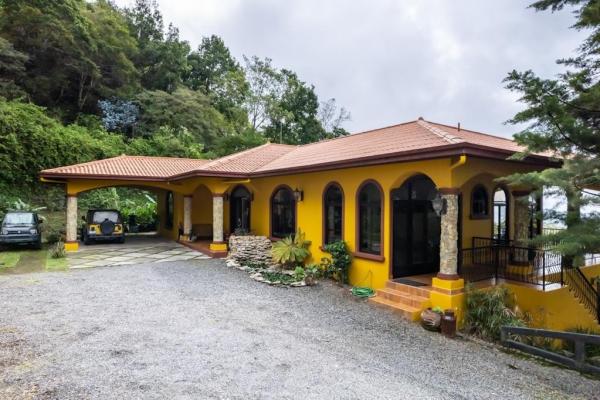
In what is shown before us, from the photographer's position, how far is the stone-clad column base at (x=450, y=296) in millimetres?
7098

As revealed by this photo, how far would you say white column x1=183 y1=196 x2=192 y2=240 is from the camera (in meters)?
16.1

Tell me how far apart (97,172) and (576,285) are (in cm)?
1597

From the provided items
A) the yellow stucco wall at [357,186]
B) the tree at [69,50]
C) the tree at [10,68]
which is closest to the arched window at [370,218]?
the yellow stucco wall at [357,186]

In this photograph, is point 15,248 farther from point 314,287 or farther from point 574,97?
point 574,97

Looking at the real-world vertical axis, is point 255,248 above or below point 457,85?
below

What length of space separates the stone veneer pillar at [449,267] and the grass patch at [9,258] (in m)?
11.8

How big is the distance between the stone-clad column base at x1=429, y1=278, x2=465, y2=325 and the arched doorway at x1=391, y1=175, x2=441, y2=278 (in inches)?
60.1

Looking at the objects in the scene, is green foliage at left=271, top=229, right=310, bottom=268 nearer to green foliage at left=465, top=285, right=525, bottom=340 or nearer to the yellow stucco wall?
the yellow stucco wall

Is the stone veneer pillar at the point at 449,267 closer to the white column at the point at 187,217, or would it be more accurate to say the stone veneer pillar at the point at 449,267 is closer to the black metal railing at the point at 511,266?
the black metal railing at the point at 511,266

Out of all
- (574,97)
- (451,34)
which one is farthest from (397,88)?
(574,97)

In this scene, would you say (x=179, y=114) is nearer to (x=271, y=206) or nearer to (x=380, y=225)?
(x=271, y=206)

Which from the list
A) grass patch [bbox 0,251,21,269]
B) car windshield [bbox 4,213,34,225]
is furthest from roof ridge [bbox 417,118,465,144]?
car windshield [bbox 4,213,34,225]

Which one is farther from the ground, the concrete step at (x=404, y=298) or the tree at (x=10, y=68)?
the tree at (x=10, y=68)

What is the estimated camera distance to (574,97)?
6.60 metres
